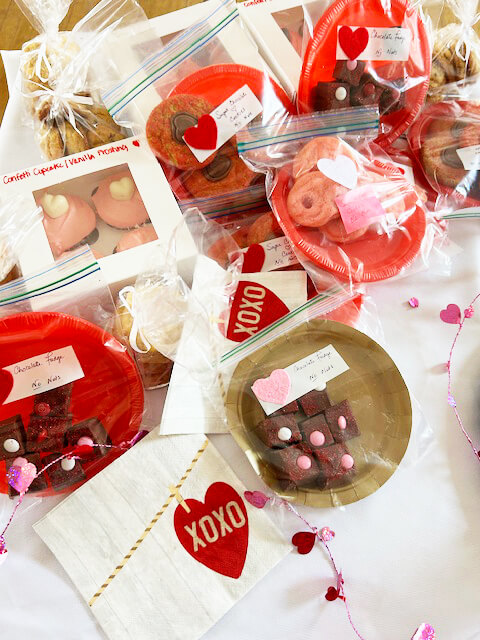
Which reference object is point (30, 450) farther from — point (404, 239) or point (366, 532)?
point (404, 239)

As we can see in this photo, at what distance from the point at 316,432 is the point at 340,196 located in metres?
0.45

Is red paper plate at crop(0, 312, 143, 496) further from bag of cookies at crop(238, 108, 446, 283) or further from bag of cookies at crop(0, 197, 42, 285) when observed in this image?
bag of cookies at crop(238, 108, 446, 283)

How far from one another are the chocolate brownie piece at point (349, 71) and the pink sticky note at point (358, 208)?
0.26m

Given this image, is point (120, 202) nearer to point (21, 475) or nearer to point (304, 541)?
point (21, 475)

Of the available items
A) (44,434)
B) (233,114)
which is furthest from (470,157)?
(44,434)

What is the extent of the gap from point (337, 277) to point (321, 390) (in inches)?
9.3

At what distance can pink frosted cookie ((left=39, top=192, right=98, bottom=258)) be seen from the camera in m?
1.09

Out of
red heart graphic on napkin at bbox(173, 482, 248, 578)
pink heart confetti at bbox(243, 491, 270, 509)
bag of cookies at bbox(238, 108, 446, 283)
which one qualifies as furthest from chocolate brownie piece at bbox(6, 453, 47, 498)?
bag of cookies at bbox(238, 108, 446, 283)

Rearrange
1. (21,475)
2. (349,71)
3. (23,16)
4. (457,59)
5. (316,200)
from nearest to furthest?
(21,475) → (316,200) → (349,71) → (457,59) → (23,16)

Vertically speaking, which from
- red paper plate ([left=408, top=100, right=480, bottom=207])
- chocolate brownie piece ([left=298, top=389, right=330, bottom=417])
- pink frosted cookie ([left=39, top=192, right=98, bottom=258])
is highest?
pink frosted cookie ([left=39, top=192, right=98, bottom=258])

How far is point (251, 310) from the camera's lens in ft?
3.51

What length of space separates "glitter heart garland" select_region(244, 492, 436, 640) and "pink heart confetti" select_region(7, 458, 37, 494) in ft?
1.16

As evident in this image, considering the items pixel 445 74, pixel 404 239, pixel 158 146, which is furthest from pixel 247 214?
pixel 445 74

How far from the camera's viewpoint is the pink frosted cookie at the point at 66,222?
3.58 feet
